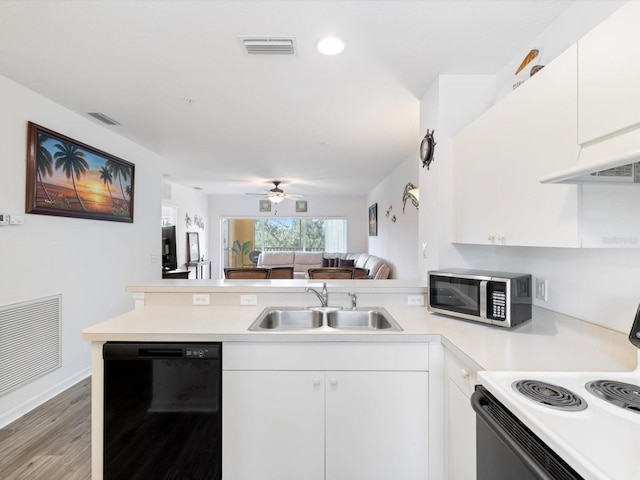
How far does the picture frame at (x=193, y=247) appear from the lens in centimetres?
707

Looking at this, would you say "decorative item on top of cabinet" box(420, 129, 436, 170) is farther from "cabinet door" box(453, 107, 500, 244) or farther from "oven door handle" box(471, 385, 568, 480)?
"oven door handle" box(471, 385, 568, 480)

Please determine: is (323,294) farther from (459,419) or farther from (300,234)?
(300,234)

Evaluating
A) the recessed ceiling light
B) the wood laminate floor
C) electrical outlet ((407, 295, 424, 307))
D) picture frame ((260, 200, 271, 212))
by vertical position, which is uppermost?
the recessed ceiling light

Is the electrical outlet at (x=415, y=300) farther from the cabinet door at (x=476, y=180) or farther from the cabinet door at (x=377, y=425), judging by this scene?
the cabinet door at (x=377, y=425)

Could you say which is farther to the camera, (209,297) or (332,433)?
(209,297)

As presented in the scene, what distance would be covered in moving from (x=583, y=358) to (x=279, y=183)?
5.69 m

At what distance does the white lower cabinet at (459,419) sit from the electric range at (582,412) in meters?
0.24

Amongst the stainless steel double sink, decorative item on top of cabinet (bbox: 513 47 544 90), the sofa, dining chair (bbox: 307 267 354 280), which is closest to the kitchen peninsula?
the stainless steel double sink

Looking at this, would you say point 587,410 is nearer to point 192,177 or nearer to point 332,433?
A: point 332,433

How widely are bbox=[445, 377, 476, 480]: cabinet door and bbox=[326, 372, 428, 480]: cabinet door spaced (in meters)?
0.11

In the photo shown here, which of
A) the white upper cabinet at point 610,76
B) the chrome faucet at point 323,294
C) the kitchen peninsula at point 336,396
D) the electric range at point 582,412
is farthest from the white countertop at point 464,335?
the white upper cabinet at point 610,76

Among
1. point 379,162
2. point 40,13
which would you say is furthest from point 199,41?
point 379,162

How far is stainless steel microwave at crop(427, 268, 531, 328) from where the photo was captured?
1.59 m

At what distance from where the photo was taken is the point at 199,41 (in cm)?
185
